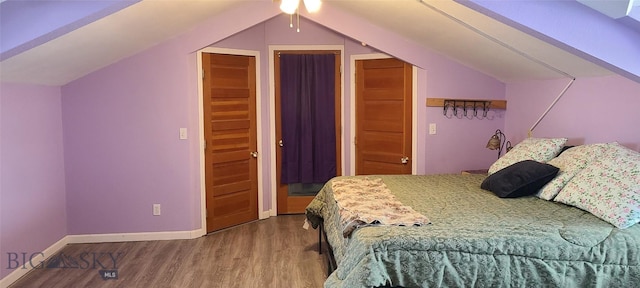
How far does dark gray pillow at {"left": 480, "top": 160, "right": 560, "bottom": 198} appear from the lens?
9.78ft

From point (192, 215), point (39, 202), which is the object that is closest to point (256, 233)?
point (192, 215)


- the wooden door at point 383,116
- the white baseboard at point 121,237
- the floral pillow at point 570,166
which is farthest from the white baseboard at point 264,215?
the floral pillow at point 570,166

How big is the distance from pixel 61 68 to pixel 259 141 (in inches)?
81.6

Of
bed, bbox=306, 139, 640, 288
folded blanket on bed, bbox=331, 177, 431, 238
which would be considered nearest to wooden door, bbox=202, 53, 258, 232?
folded blanket on bed, bbox=331, 177, 431, 238

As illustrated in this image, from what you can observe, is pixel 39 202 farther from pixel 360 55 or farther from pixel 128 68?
pixel 360 55

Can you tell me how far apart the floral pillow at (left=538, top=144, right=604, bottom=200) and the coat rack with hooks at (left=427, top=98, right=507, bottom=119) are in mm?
1572

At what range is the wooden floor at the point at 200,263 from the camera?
3303mm

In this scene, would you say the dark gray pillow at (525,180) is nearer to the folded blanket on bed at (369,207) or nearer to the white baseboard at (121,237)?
the folded blanket on bed at (369,207)

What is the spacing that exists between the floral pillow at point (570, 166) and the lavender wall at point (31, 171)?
369cm

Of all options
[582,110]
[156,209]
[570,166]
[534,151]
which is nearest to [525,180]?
[570,166]

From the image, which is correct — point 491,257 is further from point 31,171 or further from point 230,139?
point 31,171

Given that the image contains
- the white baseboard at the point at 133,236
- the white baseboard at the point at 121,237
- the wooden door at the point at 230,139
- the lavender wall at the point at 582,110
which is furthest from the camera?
the wooden door at the point at 230,139

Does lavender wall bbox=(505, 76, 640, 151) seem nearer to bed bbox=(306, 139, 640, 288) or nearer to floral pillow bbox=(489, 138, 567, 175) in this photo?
floral pillow bbox=(489, 138, 567, 175)

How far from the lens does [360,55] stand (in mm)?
5012
